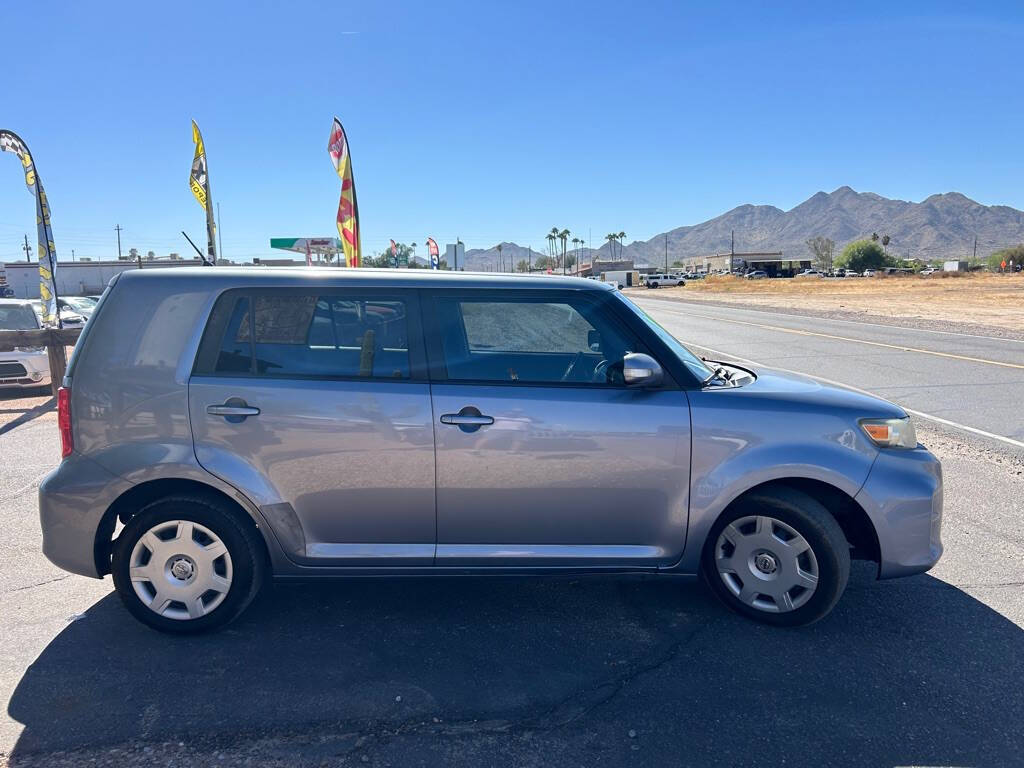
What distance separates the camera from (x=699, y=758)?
280 centimetres

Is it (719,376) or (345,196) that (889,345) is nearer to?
(345,196)

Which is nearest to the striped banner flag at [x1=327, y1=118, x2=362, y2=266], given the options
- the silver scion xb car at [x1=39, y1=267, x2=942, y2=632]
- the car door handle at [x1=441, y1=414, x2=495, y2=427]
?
the silver scion xb car at [x1=39, y1=267, x2=942, y2=632]

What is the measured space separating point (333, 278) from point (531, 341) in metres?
1.21

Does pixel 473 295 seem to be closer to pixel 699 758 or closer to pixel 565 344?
pixel 565 344

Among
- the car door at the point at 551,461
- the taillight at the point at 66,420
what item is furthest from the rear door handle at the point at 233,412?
the car door at the point at 551,461

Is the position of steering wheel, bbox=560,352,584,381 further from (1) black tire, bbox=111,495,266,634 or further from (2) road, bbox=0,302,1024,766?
(1) black tire, bbox=111,495,266,634

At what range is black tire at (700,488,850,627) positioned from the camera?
3.67 metres

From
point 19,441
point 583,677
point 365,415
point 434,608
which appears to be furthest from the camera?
point 19,441

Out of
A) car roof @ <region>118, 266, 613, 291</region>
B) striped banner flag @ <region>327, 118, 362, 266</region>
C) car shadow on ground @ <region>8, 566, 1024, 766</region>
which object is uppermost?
striped banner flag @ <region>327, 118, 362, 266</region>

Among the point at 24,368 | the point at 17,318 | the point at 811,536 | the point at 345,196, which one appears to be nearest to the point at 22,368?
the point at 24,368

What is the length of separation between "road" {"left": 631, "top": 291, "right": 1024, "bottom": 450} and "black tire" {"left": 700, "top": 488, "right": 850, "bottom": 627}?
5040mm

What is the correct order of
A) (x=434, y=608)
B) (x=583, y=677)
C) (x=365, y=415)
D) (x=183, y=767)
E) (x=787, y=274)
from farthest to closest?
(x=787, y=274)
(x=434, y=608)
(x=365, y=415)
(x=583, y=677)
(x=183, y=767)

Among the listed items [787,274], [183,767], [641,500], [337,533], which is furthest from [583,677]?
[787,274]

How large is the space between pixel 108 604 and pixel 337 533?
5.10 ft
